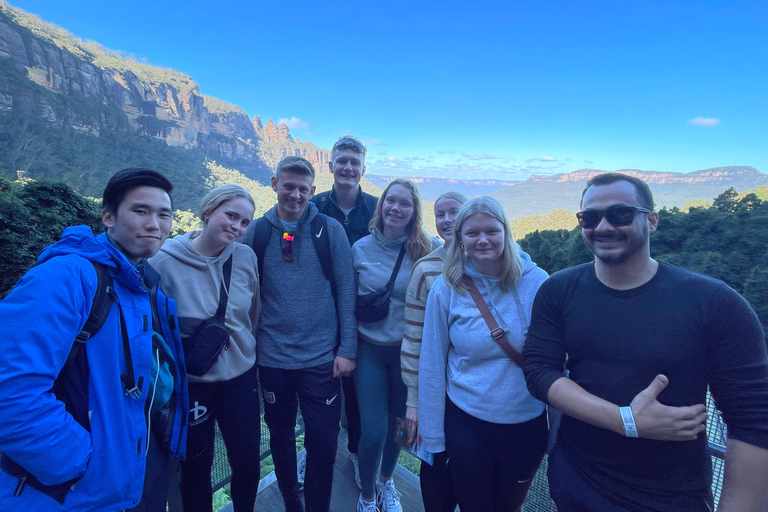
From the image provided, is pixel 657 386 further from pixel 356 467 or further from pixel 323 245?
pixel 356 467

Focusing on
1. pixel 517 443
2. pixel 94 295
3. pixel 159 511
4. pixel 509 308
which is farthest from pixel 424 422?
pixel 94 295

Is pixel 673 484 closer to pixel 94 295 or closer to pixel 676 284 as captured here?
pixel 676 284

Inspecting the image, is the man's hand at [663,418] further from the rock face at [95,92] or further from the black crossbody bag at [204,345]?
the rock face at [95,92]

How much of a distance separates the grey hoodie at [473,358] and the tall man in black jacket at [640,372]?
0.20 metres

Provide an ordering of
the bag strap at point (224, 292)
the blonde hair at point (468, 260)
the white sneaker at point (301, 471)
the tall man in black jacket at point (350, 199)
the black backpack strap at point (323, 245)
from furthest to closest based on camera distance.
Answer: the tall man in black jacket at point (350, 199)
the white sneaker at point (301, 471)
the black backpack strap at point (323, 245)
the bag strap at point (224, 292)
the blonde hair at point (468, 260)

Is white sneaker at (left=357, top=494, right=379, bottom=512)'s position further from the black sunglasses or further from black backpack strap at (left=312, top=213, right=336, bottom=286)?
the black sunglasses

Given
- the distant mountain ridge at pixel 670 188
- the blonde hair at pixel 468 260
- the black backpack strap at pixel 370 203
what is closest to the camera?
the blonde hair at pixel 468 260

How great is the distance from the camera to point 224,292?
2.01 m

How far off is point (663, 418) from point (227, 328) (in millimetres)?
2047

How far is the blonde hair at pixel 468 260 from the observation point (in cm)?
188

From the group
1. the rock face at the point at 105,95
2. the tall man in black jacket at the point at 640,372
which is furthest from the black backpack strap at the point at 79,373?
the rock face at the point at 105,95

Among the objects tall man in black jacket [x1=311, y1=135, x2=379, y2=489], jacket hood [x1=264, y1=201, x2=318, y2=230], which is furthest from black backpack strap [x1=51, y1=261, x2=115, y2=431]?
tall man in black jacket [x1=311, y1=135, x2=379, y2=489]

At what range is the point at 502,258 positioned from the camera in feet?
6.44

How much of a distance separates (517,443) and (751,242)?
50.7m
